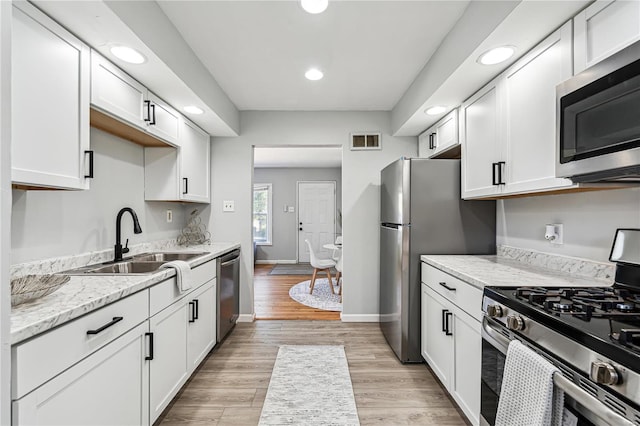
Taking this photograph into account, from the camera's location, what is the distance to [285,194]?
7.93 metres

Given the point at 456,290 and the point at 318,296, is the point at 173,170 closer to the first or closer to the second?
the point at 456,290

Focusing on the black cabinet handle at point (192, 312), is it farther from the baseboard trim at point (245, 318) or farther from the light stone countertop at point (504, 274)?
the light stone countertop at point (504, 274)

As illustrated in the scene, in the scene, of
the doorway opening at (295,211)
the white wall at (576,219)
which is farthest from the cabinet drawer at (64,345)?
the doorway opening at (295,211)

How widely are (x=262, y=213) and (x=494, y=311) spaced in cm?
697

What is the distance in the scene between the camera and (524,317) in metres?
1.20

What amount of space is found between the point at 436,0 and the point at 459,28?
0.25 meters

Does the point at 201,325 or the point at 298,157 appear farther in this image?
the point at 298,157

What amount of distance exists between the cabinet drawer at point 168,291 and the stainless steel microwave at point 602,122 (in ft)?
6.56

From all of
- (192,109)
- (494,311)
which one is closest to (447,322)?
(494,311)

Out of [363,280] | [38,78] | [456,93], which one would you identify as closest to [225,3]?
[38,78]

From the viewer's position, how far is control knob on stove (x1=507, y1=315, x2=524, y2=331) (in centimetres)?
121

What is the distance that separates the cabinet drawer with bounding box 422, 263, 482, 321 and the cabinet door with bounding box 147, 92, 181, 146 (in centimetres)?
222

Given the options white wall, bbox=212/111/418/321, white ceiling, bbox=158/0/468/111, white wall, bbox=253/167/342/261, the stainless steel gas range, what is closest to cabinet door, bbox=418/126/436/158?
→ white wall, bbox=212/111/418/321

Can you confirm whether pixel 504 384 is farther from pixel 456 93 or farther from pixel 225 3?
pixel 225 3
